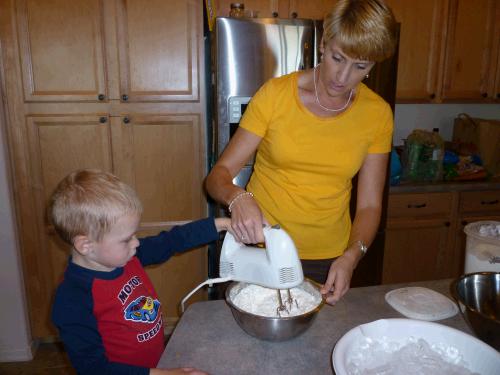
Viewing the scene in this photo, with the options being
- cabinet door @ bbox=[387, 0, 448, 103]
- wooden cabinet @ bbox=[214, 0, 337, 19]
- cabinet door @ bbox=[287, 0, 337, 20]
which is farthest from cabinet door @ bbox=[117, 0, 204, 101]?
cabinet door @ bbox=[387, 0, 448, 103]

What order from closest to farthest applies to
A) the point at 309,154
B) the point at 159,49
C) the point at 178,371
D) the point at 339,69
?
the point at 178,371
the point at 339,69
the point at 309,154
the point at 159,49

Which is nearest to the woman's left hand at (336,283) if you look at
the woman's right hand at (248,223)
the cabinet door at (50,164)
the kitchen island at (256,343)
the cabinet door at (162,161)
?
the kitchen island at (256,343)

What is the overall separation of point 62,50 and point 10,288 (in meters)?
1.21

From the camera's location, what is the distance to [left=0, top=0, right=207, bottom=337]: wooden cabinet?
2014 millimetres

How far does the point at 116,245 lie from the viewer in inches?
37.0

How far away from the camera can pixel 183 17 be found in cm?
206

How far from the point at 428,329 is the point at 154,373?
21.0 inches

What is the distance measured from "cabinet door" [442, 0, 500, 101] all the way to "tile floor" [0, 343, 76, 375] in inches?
105

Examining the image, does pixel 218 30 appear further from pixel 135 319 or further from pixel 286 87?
pixel 135 319

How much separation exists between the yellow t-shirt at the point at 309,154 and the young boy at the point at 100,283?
0.48 m

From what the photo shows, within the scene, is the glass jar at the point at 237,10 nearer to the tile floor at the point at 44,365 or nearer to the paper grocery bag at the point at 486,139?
the paper grocery bag at the point at 486,139

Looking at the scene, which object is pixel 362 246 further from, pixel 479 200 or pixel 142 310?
pixel 479 200

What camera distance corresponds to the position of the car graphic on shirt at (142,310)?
1022 mm

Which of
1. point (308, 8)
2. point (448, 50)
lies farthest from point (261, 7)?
point (448, 50)
